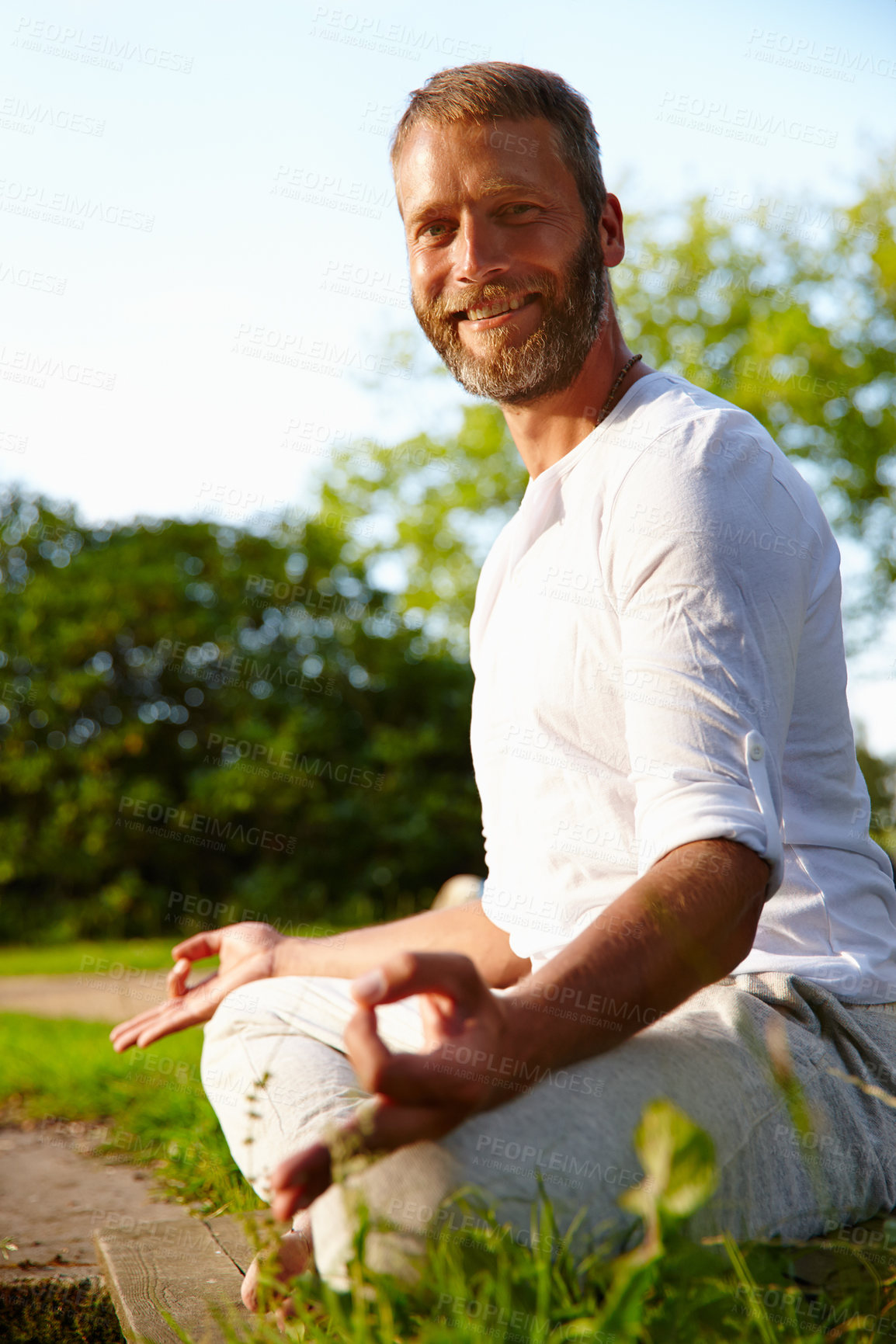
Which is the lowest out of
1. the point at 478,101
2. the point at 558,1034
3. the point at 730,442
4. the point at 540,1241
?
the point at 540,1241

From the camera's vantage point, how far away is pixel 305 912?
31.4 feet

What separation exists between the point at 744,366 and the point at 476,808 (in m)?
8.39

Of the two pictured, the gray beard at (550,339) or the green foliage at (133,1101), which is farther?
the green foliage at (133,1101)

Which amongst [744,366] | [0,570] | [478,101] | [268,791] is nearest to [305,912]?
[268,791]

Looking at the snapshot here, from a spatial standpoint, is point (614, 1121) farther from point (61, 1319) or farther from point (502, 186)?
point (502, 186)

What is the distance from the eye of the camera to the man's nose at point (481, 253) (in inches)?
90.0

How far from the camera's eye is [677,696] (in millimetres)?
1581

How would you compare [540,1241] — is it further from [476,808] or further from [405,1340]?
[476,808]

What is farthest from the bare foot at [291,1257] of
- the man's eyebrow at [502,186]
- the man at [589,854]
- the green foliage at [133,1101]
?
the man's eyebrow at [502,186]

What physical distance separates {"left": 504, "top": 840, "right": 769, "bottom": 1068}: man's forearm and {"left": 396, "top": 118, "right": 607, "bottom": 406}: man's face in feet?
4.07

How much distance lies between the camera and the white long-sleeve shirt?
157 cm

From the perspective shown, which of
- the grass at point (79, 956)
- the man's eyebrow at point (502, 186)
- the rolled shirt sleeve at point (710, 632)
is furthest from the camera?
the grass at point (79, 956)

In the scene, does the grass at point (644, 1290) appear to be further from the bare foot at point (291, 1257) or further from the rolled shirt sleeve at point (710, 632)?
the rolled shirt sleeve at point (710, 632)

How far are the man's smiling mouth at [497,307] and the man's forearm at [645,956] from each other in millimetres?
1332
